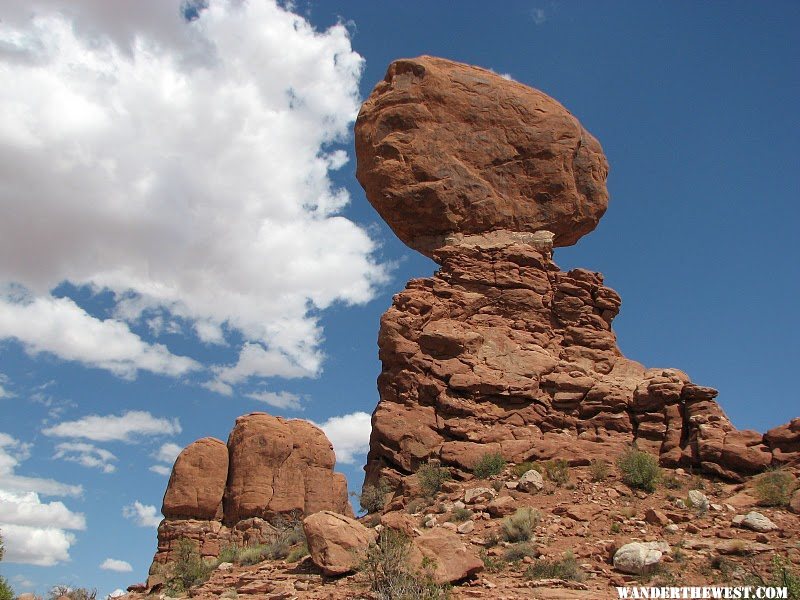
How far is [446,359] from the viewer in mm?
20094

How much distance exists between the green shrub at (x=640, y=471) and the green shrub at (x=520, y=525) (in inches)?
115

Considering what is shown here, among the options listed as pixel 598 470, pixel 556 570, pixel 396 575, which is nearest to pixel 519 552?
pixel 556 570

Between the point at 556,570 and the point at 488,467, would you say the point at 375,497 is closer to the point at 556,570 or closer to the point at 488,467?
the point at 488,467

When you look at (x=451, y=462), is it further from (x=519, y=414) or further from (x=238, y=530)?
(x=238, y=530)

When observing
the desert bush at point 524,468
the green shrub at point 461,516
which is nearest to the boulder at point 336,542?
the green shrub at point 461,516

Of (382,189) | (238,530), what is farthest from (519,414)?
(238,530)

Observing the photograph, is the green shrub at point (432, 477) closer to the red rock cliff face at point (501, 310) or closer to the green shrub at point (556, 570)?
the red rock cliff face at point (501, 310)

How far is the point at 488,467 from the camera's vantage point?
58.8 feet

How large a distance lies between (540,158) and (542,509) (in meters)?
11.4

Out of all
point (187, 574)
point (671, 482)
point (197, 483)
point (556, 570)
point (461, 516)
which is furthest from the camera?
point (197, 483)

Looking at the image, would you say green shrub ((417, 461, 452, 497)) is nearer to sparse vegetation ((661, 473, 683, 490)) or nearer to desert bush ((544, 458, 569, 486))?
desert bush ((544, 458, 569, 486))

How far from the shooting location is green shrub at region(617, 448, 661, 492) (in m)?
17.0

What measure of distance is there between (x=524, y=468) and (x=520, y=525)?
124 inches

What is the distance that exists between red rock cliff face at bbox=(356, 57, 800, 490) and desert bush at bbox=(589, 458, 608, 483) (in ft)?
1.36
